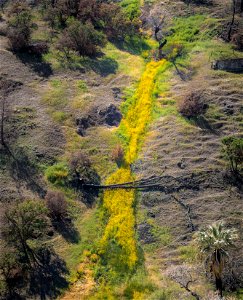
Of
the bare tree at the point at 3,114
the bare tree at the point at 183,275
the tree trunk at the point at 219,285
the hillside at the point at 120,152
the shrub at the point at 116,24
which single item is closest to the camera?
the tree trunk at the point at 219,285

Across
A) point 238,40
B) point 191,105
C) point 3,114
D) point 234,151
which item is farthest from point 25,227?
point 238,40

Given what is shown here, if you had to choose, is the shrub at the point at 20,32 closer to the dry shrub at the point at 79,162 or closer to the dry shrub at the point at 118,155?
the dry shrub at the point at 79,162

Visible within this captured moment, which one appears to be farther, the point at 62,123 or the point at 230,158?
the point at 62,123

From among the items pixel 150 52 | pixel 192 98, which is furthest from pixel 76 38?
pixel 192 98

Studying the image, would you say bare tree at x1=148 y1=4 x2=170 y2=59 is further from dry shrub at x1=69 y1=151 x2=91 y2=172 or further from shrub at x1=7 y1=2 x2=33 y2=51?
dry shrub at x1=69 y1=151 x2=91 y2=172

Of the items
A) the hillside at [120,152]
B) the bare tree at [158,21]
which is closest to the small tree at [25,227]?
the hillside at [120,152]

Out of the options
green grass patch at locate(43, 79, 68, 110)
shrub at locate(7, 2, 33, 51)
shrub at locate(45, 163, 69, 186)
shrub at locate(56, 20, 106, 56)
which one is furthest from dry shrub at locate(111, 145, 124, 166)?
shrub at locate(7, 2, 33, 51)

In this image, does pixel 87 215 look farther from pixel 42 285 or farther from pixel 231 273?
pixel 231 273
